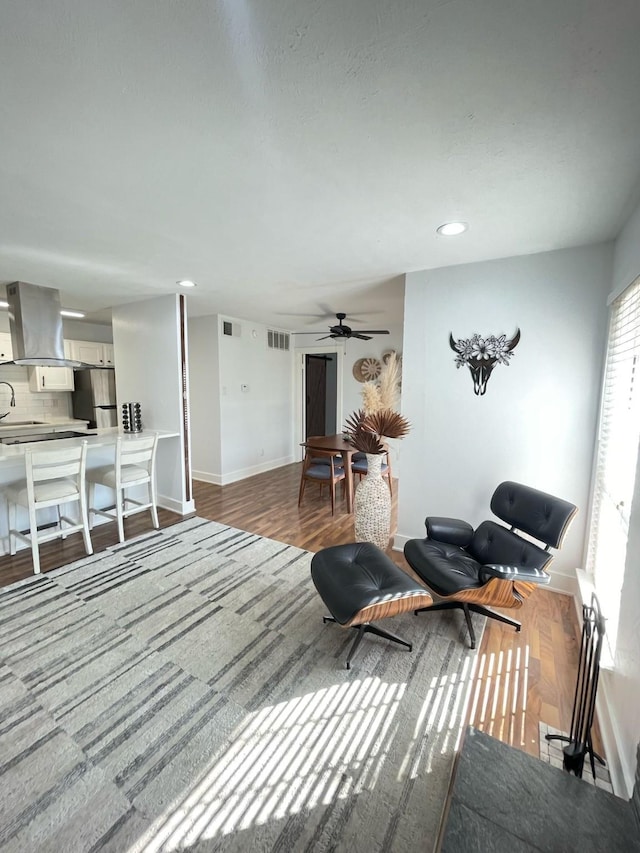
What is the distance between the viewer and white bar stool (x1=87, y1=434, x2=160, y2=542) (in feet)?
10.7

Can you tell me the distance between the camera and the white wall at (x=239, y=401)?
502cm

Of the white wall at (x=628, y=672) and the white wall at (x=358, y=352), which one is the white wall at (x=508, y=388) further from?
the white wall at (x=358, y=352)

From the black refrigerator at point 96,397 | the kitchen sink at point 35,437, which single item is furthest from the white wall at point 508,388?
the black refrigerator at point 96,397

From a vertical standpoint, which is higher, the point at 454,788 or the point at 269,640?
the point at 454,788

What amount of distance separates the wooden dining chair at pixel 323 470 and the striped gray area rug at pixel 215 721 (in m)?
1.69

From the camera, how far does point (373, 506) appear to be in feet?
9.85

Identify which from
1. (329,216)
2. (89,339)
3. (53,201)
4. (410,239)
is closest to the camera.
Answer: (53,201)

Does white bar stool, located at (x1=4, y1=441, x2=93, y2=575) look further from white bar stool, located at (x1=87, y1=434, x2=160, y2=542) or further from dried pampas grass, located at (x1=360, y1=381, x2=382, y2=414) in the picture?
dried pampas grass, located at (x1=360, y1=381, x2=382, y2=414)

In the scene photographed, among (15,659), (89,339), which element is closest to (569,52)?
(15,659)

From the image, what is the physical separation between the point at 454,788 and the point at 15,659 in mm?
2206

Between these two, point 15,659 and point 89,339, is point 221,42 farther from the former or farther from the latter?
point 89,339

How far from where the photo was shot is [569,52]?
3.14 ft

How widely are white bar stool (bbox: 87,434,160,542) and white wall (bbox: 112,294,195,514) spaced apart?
1.34 feet

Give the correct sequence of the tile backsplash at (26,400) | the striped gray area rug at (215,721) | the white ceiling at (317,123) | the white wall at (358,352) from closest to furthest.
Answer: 1. the white ceiling at (317,123)
2. the striped gray area rug at (215,721)
3. the tile backsplash at (26,400)
4. the white wall at (358,352)
